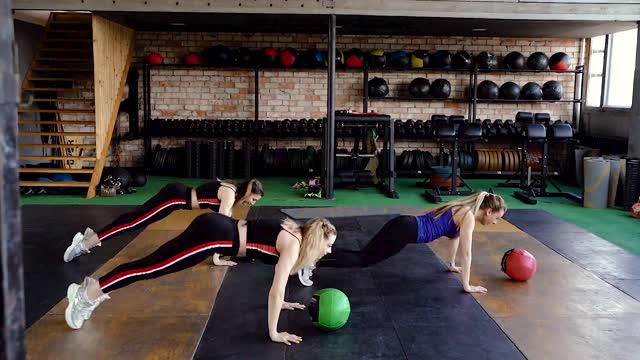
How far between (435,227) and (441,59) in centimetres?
612

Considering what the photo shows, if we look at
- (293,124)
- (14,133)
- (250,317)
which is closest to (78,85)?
(293,124)

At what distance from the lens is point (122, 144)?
10.3 meters

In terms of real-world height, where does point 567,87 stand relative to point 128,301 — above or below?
above

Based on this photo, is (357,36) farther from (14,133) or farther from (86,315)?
(14,133)

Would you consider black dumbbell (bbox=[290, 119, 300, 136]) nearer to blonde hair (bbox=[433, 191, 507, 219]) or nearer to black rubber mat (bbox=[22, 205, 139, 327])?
black rubber mat (bbox=[22, 205, 139, 327])

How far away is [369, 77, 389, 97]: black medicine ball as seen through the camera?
974 cm

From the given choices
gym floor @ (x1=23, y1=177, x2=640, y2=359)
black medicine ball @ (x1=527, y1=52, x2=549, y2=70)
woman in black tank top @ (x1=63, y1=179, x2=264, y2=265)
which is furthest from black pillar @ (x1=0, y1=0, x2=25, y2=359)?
black medicine ball @ (x1=527, y1=52, x2=549, y2=70)

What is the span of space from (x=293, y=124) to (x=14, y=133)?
8.27 m

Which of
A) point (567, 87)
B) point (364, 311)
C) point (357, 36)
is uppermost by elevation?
point (357, 36)

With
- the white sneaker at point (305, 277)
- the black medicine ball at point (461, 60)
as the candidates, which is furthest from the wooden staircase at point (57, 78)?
the black medicine ball at point (461, 60)

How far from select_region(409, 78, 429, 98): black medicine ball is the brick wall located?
0.55 m

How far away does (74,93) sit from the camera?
10.1 m

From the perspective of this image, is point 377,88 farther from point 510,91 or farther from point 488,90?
point 510,91

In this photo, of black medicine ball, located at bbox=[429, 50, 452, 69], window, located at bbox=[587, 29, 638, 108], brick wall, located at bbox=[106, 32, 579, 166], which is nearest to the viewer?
window, located at bbox=[587, 29, 638, 108]
